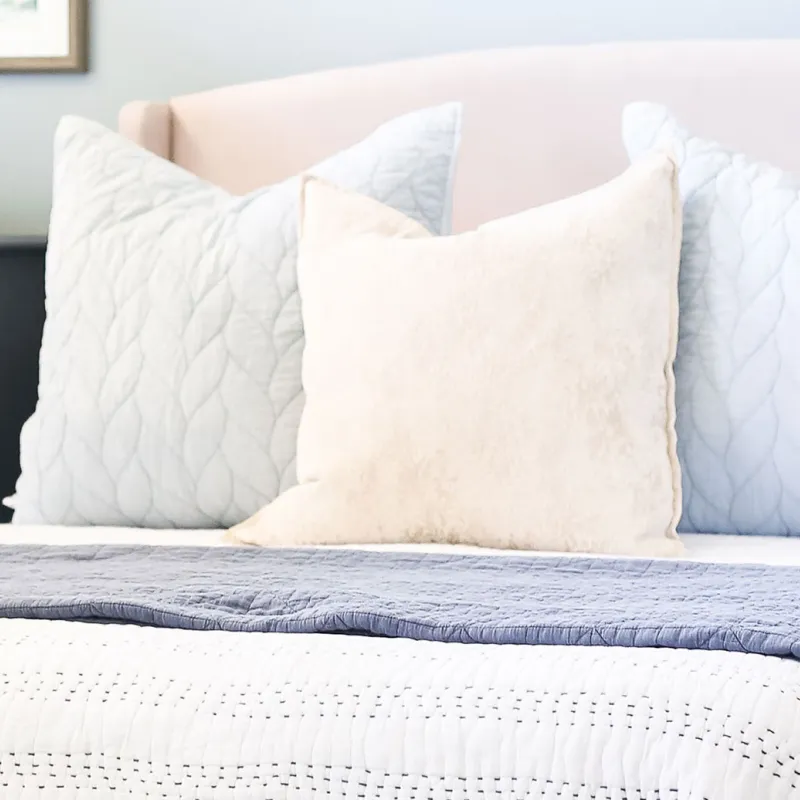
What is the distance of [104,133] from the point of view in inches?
61.9

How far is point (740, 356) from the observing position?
1.31 metres

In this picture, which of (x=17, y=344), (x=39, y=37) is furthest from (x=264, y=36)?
(x=17, y=344)

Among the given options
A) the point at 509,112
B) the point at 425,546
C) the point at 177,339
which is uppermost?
the point at 509,112

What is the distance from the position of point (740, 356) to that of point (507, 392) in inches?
11.2

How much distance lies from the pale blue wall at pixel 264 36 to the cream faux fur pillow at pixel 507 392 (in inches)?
26.0

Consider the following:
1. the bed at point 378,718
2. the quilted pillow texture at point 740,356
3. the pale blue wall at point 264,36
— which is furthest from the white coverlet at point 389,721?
the pale blue wall at point 264,36

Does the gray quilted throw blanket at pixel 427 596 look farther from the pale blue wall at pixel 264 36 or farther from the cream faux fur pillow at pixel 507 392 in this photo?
the pale blue wall at pixel 264 36

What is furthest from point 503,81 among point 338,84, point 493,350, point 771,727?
point 771,727

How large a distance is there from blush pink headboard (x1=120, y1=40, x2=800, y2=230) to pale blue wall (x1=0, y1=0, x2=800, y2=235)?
0.11 metres

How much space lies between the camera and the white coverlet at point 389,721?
708 millimetres

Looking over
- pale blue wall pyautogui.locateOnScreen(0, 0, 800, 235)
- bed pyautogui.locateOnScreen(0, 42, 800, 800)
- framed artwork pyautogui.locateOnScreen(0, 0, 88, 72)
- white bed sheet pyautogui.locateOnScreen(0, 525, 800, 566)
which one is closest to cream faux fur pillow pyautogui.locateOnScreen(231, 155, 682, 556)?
white bed sheet pyautogui.locateOnScreen(0, 525, 800, 566)

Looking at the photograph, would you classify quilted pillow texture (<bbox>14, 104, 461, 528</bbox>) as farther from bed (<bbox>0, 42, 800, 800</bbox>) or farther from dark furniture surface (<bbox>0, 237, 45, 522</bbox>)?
bed (<bbox>0, 42, 800, 800</bbox>)

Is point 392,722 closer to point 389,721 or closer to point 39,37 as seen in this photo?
point 389,721

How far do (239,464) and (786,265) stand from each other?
0.65 metres
